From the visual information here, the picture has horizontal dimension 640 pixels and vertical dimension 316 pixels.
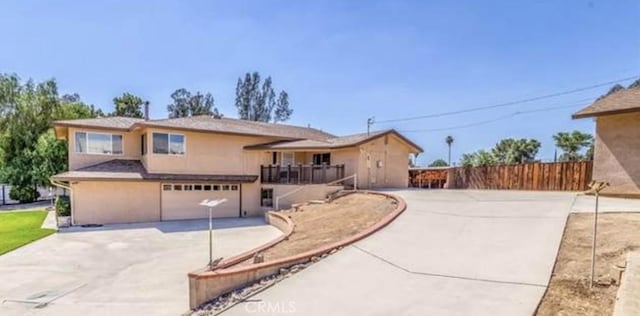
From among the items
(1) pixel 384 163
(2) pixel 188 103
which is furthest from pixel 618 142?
(2) pixel 188 103

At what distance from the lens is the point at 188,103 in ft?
152

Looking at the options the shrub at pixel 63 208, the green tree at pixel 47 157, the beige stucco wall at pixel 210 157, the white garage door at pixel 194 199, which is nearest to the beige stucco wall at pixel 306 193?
the beige stucco wall at pixel 210 157

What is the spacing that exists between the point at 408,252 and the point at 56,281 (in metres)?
8.89

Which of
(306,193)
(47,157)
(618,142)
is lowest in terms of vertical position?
(306,193)

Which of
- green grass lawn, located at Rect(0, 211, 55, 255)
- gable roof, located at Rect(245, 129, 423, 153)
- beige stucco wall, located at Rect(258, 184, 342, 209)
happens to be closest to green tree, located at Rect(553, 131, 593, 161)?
gable roof, located at Rect(245, 129, 423, 153)

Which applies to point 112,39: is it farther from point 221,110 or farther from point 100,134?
point 221,110

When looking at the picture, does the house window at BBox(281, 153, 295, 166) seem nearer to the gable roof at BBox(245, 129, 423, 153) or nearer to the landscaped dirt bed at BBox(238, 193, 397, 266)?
the gable roof at BBox(245, 129, 423, 153)

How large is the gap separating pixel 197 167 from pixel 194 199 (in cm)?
176

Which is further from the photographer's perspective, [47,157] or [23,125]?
[23,125]

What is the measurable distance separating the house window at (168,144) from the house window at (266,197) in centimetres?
522

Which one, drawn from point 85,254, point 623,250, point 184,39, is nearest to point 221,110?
point 184,39

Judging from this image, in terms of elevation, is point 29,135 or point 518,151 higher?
point 29,135

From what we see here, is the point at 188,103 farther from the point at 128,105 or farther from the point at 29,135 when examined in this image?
the point at 29,135

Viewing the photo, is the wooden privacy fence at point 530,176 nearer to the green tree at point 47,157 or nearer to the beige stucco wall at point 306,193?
the beige stucco wall at point 306,193
